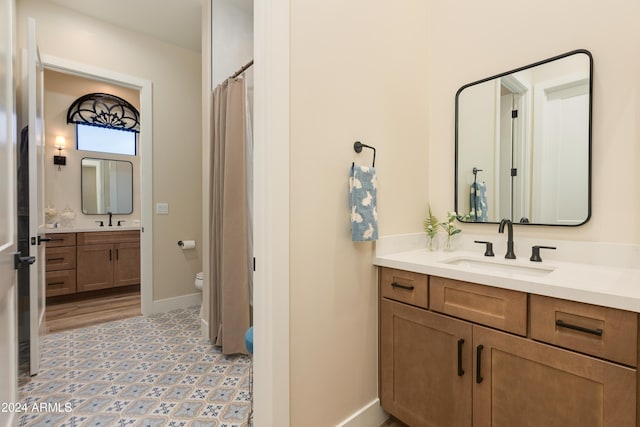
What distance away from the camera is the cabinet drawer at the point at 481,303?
1.12m

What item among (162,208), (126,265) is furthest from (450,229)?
(126,265)

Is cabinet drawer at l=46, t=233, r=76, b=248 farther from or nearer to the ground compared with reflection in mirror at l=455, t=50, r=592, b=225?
nearer to the ground

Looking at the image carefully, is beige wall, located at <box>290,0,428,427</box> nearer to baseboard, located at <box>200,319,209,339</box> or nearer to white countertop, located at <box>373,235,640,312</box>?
white countertop, located at <box>373,235,640,312</box>

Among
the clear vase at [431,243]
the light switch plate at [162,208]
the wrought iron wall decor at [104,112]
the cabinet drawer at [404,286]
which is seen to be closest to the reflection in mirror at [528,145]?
the clear vase at [431,243]

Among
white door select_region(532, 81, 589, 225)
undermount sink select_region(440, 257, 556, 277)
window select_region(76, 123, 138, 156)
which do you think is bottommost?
undermount sink select_region(440, 257, 556, 277)

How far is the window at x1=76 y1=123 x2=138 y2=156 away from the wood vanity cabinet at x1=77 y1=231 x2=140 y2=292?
3.99 ft

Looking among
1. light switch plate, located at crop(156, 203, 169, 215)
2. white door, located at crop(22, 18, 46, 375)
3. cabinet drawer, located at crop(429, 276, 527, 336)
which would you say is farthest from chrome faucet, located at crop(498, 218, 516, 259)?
light switch plate, located at crop(156, 203, 169, 215)

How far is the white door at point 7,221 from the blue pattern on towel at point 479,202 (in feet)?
7.29

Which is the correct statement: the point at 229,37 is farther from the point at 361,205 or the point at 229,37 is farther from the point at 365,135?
the point at 361,205

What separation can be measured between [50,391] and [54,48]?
2811 millimetres

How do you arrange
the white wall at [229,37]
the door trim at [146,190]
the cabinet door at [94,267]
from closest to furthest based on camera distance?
the white wall at [229,37], the door trim at [146,190], the cabinet door at [94,267]

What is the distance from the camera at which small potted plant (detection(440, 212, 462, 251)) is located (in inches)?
70.1

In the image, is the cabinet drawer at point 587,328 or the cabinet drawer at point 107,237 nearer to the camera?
the cabinet drawer at point 587,328

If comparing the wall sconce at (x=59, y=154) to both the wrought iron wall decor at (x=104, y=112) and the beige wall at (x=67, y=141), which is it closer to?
the beige wall at (x=67, y=141)
